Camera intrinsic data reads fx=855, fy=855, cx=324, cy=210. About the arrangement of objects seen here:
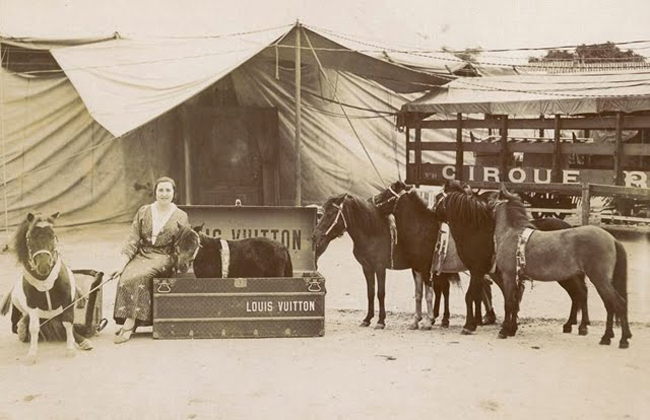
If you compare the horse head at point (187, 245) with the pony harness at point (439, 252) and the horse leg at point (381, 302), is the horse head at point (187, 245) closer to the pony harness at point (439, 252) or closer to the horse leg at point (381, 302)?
the horse leg at point (381, 302)

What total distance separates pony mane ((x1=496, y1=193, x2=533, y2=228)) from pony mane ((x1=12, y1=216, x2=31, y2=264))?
373 centimetres

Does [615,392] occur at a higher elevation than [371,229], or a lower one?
lower

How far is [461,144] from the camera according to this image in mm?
14422

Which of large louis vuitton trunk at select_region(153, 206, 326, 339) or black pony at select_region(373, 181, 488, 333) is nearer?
large louis vuitton trunk at select_region(153, 206, 326, 339)

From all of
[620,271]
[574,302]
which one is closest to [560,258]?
[620,271]

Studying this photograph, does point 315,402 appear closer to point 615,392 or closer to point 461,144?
point 615,392

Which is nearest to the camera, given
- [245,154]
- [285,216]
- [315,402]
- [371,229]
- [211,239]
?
[315,402]

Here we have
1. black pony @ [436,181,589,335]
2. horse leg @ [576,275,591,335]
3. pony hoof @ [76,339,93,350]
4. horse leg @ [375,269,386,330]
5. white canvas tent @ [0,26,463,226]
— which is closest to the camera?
pony hoof @ [76,339,93,350]

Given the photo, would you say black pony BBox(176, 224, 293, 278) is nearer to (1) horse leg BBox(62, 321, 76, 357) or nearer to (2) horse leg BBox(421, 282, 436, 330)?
(1) horse leg BBox(62, 321, 76, 357)

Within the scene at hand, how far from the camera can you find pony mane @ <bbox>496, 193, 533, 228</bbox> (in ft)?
22.7

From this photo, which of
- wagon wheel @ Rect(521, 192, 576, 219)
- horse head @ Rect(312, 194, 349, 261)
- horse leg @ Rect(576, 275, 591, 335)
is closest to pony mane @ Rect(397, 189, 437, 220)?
horse head @ Rect(312, 194, 349, 261)

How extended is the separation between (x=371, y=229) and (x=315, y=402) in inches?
104

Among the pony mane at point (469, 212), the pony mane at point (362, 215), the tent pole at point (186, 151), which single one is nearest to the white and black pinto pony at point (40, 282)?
the pony mane at point (362, 215)

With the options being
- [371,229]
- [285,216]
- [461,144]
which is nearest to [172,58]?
[461,144]
